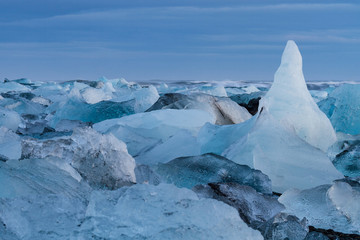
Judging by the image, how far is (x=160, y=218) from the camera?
1.13 meters

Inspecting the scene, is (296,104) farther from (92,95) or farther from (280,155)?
(92,95)

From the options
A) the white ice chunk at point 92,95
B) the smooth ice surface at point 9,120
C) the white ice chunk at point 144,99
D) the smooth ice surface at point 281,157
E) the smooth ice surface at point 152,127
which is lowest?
the white ice chunk at point 92,95

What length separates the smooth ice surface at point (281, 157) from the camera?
2314 mm

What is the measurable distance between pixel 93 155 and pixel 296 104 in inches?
75.3

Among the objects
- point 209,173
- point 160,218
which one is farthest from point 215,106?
point 160,218

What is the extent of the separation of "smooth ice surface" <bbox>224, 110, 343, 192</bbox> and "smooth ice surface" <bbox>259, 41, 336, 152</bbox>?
817mm

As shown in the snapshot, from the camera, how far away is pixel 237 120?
4.21 metres

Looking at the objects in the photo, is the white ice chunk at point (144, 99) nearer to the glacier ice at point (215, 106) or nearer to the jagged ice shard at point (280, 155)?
the glacier ice at point (215, 106)

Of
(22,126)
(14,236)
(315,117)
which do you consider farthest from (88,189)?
(22,126)

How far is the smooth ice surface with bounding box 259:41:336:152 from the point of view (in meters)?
3.38

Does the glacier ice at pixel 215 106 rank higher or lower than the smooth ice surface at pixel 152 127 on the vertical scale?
lower

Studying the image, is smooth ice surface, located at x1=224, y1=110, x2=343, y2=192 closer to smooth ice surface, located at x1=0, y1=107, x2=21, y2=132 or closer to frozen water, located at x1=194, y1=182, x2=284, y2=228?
frozen water, located at x1=194, y1=182, x2=284, y2=228

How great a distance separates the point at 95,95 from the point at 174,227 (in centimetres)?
533

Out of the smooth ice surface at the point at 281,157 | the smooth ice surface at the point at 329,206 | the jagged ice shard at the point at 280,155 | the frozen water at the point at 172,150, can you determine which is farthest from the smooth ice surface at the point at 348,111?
the smooth ice surface at the point at 329,206
